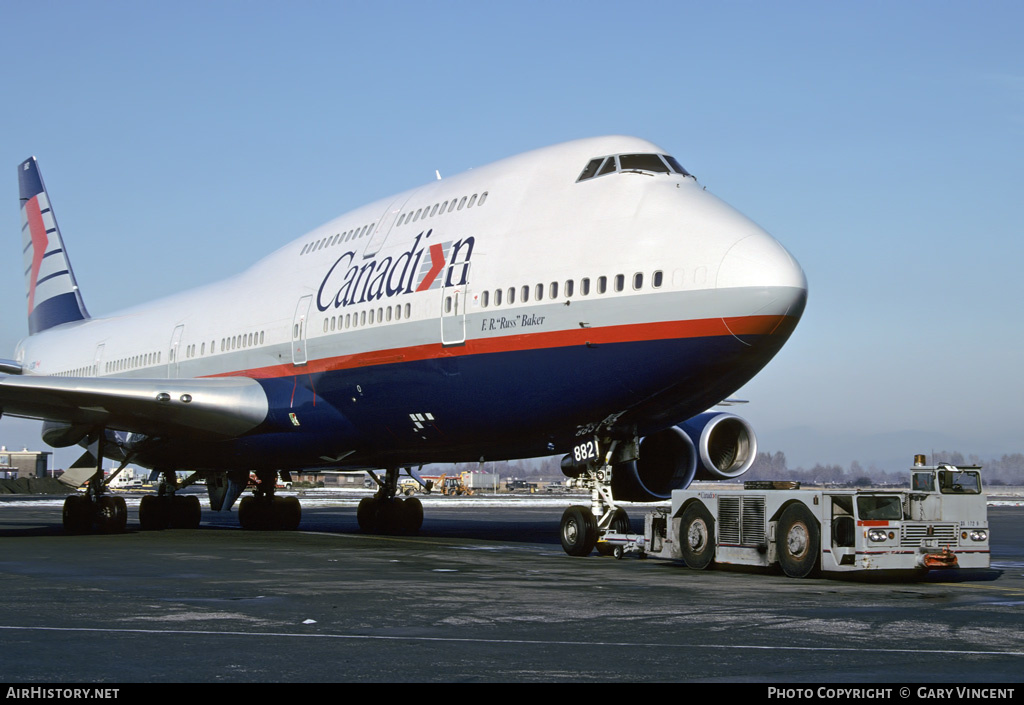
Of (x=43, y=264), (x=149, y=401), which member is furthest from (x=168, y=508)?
(x=43, y=264)

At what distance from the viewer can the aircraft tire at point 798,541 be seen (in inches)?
492

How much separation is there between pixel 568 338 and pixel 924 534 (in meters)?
4.75

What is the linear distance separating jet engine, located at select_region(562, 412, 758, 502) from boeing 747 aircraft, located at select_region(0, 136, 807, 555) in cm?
4

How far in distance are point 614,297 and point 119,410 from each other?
33.6ft

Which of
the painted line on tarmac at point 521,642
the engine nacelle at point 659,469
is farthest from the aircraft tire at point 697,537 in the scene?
the painted line on tarmac at point 521,642

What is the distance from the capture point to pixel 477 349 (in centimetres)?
1566

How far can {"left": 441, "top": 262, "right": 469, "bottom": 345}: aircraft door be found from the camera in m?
16.0

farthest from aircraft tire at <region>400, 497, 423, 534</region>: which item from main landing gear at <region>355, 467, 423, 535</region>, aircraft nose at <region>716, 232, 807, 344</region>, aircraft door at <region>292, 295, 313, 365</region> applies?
aircraft nose at <region>716, 232, 807, 344</region>

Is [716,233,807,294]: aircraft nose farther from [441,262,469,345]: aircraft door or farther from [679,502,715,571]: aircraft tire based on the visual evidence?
[441,262,469,345]: aircraft door

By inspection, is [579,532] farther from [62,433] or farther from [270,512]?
[62,433]

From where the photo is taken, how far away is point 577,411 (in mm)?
14828

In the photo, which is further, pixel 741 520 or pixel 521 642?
pixel 741 520
